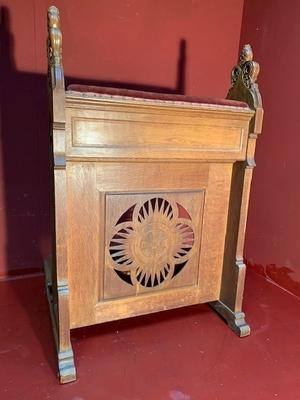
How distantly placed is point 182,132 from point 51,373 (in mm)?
875

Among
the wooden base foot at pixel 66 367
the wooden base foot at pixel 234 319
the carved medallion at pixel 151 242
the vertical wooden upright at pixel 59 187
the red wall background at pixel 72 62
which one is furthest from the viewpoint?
the red wall background at pixel 72 62

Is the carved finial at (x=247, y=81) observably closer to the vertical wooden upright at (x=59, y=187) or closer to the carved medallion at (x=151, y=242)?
the carved medallion at (x=151, y=242)

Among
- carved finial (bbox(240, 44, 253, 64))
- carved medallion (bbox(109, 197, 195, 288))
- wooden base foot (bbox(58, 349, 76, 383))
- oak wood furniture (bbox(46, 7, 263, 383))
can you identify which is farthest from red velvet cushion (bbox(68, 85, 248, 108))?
wooden base foot (bbox(58, 349, 76, 383))

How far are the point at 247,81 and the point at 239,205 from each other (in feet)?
1.50

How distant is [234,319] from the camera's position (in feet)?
4.11

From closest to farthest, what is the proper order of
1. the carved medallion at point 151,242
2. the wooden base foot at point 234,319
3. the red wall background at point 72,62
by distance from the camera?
the carved medallion at point 151,242 → the wooden base foot at point 234,319 → the red wall background at point 72,62

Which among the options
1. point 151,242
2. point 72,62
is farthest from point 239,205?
point 72,62

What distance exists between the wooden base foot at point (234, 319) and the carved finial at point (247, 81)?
31.1 inches

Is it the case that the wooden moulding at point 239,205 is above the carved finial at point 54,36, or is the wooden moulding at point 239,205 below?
below

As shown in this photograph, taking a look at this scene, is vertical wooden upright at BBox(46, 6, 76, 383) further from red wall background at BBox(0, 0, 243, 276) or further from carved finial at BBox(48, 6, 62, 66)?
red wall background at BBox(0, 0, 243, 276)

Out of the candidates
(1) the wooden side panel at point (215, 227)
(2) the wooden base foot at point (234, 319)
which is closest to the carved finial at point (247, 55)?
(1) the wooden side panel at point (215, 227)

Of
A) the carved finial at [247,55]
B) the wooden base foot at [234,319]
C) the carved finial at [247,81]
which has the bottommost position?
the wooden base foot at [234,319]

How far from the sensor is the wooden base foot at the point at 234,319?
122 centimetres

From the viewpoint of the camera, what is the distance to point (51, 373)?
1005mm
